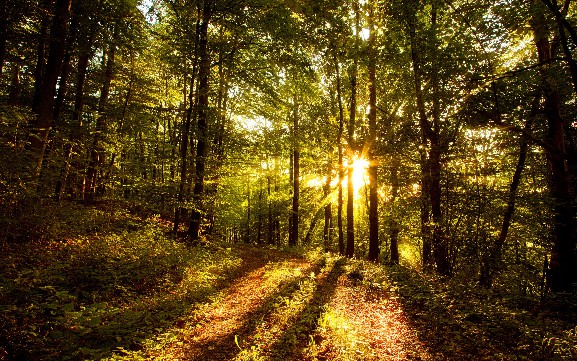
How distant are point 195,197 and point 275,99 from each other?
6054mm

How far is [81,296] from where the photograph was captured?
685 cm

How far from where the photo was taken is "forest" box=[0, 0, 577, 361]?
19.7 ft

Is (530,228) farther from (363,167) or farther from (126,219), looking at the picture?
(126,219)

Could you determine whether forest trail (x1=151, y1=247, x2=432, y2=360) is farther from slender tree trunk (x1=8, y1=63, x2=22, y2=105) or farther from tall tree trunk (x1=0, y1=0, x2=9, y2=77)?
slender tree trunk (x1=8, y1=63, x2=22, y2=105)

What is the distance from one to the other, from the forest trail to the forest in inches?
2.4

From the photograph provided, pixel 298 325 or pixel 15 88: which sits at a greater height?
pixel 15 88

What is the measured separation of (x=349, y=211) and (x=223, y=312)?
1160cm

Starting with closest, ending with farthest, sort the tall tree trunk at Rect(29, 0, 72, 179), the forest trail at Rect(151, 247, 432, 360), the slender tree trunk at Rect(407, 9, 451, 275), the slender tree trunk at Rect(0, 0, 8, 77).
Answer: the forest trail at Rect(151, 247, 432, 360)
the tall tree trunk at Rect(29, 0, 72, 179)
the slender tree trunk at Rect(0, 0, 8, 77)
the slender tree trunk at Rect(407, 9, 451, 275)

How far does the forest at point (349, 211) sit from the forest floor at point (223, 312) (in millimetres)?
50

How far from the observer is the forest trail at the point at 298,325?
5.78 meters

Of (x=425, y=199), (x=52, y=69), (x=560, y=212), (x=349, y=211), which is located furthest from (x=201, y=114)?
(x=560, y=212)

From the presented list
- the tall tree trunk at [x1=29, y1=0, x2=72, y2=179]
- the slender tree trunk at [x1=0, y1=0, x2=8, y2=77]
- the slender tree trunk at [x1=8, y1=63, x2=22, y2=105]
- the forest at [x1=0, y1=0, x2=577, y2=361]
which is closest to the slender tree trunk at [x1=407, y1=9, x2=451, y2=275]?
the forest at [x1=0, y1=0, x2=577, y2=361]

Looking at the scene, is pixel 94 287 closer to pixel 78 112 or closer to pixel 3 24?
pixel 3 24

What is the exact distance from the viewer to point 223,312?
7938 millimetres
